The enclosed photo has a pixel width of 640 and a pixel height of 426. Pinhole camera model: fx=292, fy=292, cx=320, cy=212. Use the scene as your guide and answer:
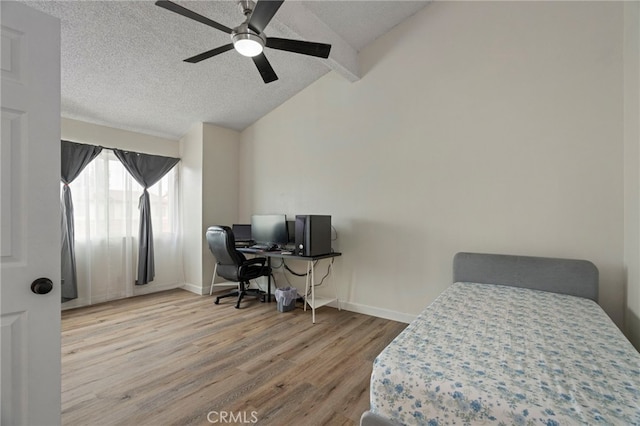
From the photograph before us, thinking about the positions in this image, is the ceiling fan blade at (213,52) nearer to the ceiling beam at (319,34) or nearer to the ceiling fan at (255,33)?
the ceiling fan at (255,33)

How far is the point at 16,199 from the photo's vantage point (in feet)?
3.80

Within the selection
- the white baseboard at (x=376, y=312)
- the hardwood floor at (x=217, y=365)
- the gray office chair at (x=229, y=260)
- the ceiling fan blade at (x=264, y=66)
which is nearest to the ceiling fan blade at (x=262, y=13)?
the ceiling fan blade at (x=264, y=66)

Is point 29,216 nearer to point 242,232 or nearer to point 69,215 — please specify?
point 69,215

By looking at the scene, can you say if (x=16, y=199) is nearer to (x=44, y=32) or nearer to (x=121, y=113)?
(x=44, y=32)

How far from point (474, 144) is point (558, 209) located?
90 cm

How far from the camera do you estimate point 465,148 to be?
290cm

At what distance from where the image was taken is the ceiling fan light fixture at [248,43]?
1959mm

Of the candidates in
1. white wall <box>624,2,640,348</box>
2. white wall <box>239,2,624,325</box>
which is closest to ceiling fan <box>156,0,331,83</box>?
white wall <box>239,2,624,325</box>

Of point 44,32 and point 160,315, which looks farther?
point 160,315

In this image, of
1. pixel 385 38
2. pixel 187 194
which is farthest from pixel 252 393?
pixel 385 38

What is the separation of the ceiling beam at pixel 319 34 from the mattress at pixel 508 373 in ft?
8.80

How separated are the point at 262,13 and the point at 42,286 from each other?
1.81 meters

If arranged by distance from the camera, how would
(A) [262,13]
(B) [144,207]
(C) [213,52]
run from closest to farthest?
(A) [262,13] → (C) [213,52] → (B) [144,207]

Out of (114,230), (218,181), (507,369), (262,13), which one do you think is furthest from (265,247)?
(507,369)
